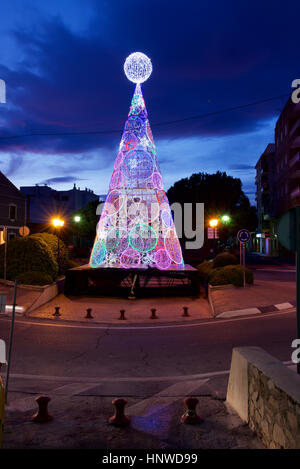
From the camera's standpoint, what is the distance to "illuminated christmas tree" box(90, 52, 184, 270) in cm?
1575

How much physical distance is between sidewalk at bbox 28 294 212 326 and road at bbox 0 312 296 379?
84 centimetres

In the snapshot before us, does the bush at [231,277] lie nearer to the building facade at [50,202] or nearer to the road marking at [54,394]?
the road marking at [54,394]

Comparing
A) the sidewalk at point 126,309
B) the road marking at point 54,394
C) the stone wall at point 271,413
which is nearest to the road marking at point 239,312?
the sidewalk at point 126,309

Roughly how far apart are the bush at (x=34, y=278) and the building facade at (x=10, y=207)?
22.7m

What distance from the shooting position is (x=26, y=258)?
1573 centimetres

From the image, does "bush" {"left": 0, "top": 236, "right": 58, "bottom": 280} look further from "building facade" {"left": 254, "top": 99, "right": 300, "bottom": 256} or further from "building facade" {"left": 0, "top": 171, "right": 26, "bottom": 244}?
"building facade" {"left": 254, "top": 99, "right": 300, "bottom": 256}

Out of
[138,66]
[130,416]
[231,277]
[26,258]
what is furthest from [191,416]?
[138,66]

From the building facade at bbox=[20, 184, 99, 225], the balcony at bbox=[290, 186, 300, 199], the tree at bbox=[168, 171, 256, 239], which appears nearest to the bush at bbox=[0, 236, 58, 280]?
the tree at bbox=[168, 171, 256, 239]

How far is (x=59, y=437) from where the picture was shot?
4.13 metres

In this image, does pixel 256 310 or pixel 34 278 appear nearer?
pixel 256 310

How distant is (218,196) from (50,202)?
3022 centimetres

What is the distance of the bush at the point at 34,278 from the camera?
1466cm

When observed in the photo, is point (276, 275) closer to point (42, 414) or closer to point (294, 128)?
point (42, 414)
